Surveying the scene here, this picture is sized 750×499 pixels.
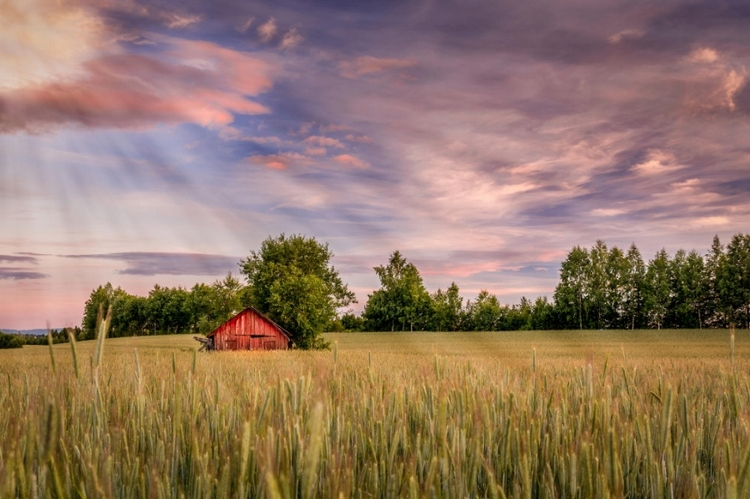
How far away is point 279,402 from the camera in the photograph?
2.92m

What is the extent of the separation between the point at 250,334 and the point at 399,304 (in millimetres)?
68766

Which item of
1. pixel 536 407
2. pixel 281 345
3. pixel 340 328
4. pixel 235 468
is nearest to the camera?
pixel 235 468

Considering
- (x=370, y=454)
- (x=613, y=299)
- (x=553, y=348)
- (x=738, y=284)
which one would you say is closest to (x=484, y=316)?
(x=613, y=299)

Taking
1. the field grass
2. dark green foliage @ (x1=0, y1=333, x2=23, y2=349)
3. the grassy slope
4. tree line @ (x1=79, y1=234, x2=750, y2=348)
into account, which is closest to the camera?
the field grass

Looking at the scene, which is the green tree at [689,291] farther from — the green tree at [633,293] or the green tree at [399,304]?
the green tree at [399,304]

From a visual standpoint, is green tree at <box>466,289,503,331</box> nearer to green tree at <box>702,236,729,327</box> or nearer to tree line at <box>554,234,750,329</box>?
tree line at <box>554,234,750,329</box>

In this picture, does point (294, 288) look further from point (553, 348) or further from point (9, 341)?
point (9, 341)

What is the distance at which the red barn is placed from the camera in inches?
1620

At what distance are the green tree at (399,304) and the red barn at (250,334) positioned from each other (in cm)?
6682

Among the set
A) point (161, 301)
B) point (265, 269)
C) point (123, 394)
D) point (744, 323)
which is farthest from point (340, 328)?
point (123, 394)

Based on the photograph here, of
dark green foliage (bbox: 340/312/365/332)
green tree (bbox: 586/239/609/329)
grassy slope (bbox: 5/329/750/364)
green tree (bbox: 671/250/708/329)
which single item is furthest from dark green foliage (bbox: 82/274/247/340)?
green tree (bbox: 671/250/708/329)

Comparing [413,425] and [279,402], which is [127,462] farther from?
[413,425]

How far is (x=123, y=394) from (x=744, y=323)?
107884mm

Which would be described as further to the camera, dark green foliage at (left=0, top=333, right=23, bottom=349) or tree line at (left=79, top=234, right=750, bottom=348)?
tree line at (left=79, top=234, right=750, bottom=348)
